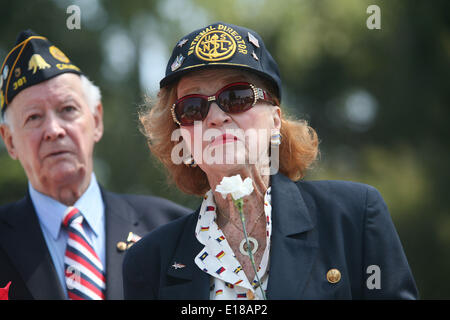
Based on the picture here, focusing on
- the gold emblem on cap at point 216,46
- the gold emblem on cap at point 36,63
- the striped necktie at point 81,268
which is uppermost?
the gold emblem on cap at point 36,63

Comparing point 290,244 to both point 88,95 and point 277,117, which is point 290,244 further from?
point 88,95

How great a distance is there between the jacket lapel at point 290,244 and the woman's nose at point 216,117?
0.47 meters

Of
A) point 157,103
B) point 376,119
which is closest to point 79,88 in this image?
point 157,103

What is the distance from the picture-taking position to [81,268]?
4.11m

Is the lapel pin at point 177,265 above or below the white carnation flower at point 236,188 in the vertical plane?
below

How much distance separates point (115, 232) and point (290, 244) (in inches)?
77.4

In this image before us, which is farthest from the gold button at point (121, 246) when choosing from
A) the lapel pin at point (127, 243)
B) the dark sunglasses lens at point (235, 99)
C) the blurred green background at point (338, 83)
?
Result: the blurred green background at point (338, 83)

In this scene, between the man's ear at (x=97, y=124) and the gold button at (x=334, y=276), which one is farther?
the man's ear at (x=97, y=124)

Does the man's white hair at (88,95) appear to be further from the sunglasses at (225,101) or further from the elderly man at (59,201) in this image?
the sunglasses at (225,101)

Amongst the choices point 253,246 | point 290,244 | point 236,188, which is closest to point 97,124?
point 253,246

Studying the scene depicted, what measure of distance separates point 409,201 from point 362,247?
8226 mm

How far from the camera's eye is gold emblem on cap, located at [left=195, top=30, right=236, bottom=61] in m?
3.07

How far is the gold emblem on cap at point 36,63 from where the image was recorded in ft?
15.0

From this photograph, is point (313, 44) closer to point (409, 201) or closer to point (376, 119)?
point (376, 119)
